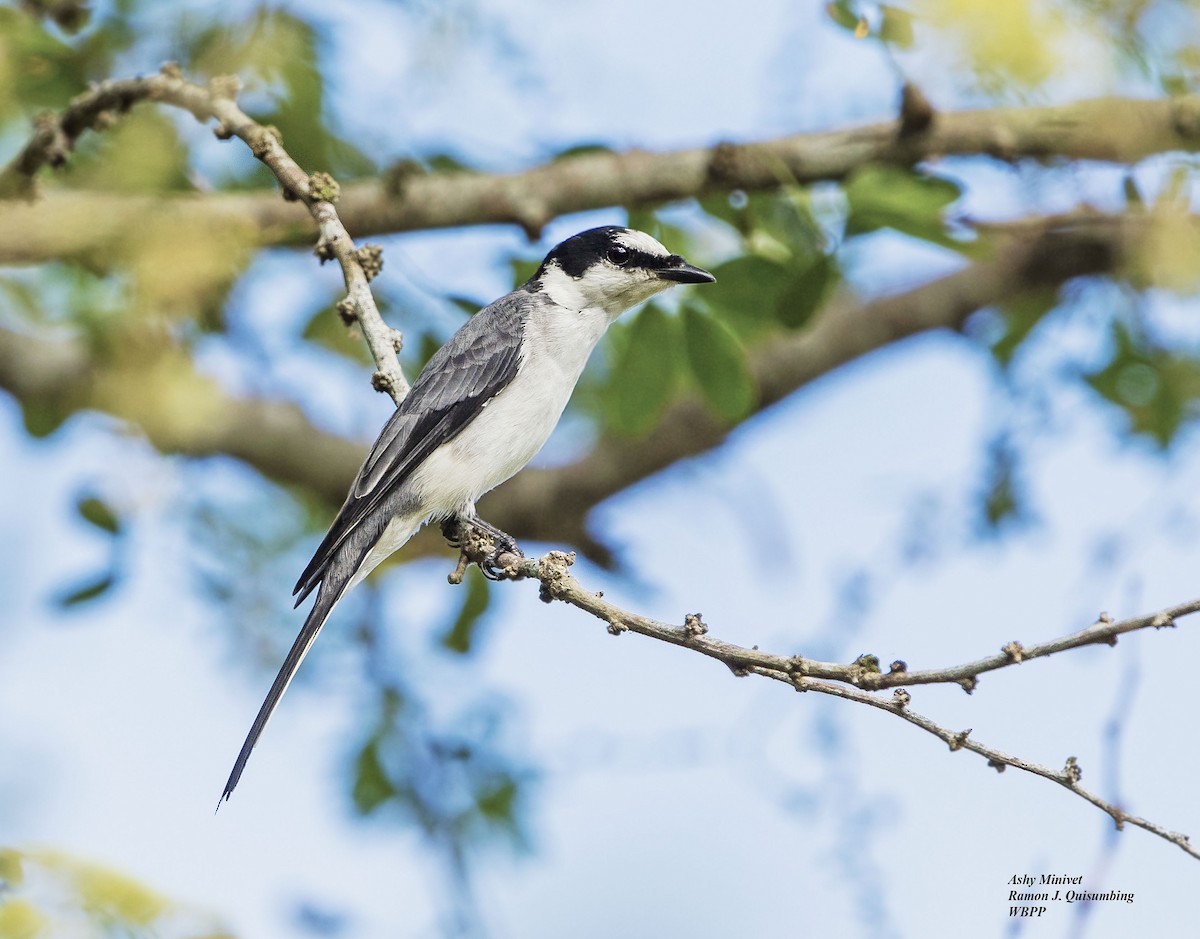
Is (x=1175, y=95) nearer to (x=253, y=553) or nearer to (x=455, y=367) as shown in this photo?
(x=455, y=367)

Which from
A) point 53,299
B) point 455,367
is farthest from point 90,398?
point 455,367

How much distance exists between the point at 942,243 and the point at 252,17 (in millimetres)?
2338

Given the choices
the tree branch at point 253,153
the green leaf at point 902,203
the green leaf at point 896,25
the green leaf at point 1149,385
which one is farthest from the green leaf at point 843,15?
the green leaf at point 1149,385

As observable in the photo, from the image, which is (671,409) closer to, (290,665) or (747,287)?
(747,287)

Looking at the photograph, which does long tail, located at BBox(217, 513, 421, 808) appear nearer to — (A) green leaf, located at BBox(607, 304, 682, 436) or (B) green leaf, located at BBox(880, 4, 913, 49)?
(A) green leaf, located at BBox(607, 304, 682, 436)

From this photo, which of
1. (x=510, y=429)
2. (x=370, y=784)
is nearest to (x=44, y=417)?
(x=370, y=784)

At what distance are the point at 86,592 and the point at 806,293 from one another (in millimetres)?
2607

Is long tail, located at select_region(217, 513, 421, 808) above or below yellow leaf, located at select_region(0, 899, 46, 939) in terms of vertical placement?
above

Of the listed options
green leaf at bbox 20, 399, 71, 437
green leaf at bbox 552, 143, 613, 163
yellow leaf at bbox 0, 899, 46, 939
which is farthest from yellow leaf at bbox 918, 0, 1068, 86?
green leaf at bbox 20, 399, 71, 437

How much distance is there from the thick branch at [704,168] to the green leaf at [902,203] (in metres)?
0.32

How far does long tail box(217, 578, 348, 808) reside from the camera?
331cm

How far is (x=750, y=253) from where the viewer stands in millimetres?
4180

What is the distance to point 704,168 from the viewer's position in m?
4.49

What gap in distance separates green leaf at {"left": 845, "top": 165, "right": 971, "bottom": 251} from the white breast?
110cm
